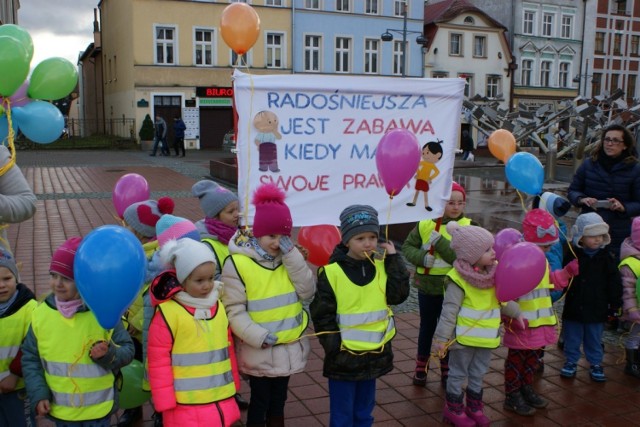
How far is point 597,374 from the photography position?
459 centimetres

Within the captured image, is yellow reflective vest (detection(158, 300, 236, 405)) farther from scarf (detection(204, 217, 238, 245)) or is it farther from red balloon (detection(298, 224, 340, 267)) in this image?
red balloon (detection(298, 224, 340, 267))

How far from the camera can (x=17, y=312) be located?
3.06 metres

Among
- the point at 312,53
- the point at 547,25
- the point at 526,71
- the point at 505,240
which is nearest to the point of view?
the point at 505,240

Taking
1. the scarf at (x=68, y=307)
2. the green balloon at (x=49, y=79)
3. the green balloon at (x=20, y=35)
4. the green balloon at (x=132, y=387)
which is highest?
the green balloon at (x=20, y=35)

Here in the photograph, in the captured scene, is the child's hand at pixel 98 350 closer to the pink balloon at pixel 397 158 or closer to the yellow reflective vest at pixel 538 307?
the pink balloon at pixel 397 158

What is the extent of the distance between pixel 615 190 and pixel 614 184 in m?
0.05

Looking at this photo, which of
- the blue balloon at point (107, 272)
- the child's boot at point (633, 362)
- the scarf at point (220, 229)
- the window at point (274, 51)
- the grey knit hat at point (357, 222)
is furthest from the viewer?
the window at point (274, 51)

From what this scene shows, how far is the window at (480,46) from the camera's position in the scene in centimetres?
3681

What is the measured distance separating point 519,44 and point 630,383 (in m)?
37.6

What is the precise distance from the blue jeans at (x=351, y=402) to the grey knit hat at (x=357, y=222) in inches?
31.3

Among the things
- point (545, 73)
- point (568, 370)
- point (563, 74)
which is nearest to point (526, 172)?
point (568, 370)

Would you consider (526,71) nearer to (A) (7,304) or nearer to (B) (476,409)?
(B) (476,409)

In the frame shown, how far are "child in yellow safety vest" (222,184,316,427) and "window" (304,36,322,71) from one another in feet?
97.3

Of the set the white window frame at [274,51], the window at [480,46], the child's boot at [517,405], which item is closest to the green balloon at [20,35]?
the child's boot at [517,405]
